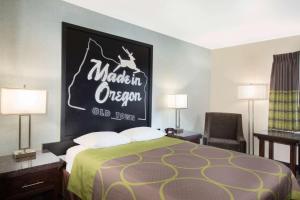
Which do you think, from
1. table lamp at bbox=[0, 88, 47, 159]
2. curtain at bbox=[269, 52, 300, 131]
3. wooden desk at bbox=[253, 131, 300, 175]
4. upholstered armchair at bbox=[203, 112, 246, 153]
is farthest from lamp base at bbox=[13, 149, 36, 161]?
curtain at bbox=[269, 52, 300, 131]

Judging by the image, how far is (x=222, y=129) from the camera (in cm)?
383

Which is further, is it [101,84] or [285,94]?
[285,94]

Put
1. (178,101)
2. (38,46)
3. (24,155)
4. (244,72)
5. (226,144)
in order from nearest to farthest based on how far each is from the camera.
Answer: (24,155) < (38,46) < (178,101) < (226,144) < (244,72)

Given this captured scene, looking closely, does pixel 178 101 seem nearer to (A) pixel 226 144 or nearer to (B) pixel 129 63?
(B) pixel 129 63

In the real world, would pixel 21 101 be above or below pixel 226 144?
above

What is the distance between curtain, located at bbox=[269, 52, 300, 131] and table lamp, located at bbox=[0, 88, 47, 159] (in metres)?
3.59

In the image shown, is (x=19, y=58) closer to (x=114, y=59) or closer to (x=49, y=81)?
(x=49, y=81)

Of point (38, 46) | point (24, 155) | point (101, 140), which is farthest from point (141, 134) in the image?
point (38, 46)

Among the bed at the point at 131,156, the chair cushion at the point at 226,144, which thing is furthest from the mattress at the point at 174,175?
the chair cushion at the point at 226,144

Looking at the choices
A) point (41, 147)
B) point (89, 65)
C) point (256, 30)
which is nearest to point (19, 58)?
point (89, 65)

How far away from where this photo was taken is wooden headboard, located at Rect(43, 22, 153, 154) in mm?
2389

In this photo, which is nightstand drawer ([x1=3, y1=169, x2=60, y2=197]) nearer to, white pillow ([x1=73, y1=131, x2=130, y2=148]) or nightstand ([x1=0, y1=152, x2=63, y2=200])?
nightstand ([x1=0, y1=152, x2=63, y2=200])

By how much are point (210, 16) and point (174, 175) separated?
7.05 ft

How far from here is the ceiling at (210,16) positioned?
2344 millimetres
